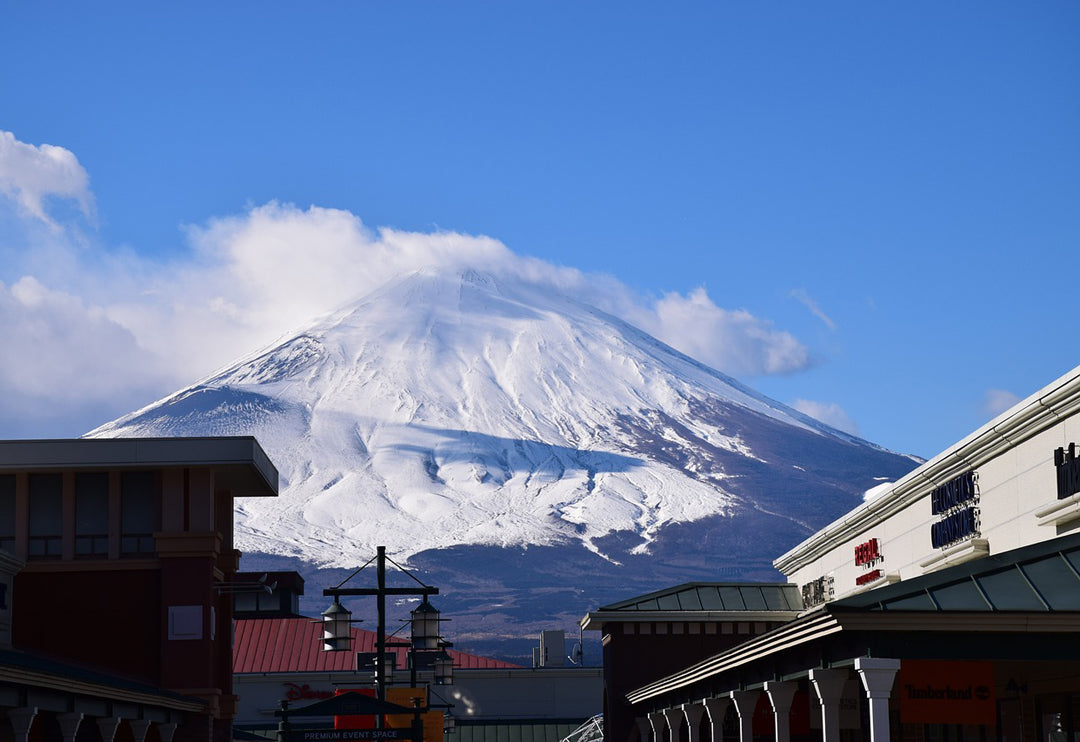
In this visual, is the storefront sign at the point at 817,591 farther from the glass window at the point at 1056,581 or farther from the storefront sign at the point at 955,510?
the glass window at the point at 1056,581

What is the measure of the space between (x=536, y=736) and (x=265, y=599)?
90.2ft

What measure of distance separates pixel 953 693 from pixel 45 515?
27505 mm

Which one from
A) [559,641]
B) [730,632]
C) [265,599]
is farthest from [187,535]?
[559,641]

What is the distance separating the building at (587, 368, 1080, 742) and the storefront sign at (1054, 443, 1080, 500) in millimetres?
37

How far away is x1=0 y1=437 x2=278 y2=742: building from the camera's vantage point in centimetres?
4197

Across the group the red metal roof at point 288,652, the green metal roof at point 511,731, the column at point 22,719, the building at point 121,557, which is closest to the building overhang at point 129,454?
the building at point 121,557

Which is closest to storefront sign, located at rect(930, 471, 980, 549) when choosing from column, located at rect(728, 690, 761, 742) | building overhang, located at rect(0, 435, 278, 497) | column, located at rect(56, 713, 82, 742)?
column, located at rect(728, 690, 761, 742)

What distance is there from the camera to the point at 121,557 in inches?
1684

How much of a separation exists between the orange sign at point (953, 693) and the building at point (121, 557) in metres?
23.4

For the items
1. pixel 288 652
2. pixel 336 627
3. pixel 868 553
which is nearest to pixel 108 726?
pixel 336 627

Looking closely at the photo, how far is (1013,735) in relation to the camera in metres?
31.0

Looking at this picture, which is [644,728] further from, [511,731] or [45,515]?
[511,731]

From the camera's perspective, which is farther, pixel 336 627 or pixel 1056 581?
pixel 336 627

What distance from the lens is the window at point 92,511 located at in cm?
4291
